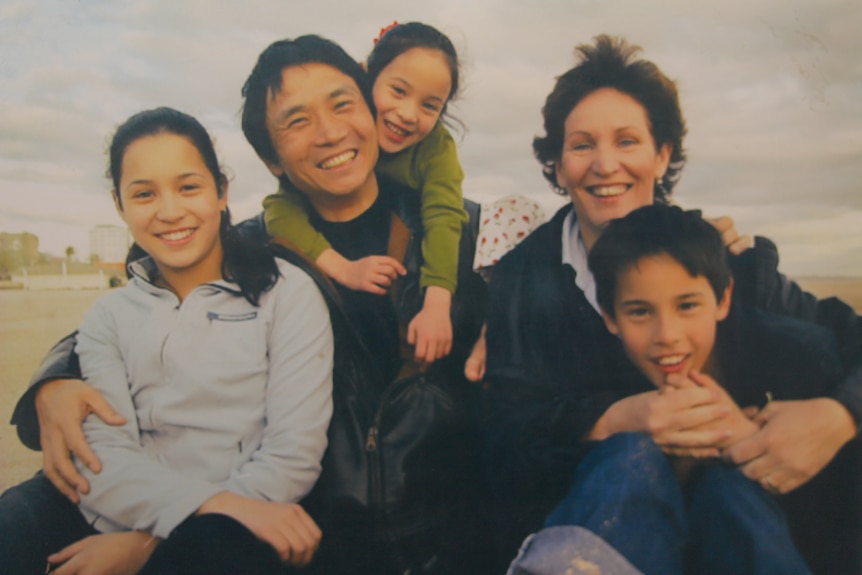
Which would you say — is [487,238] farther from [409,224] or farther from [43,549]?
[43,549]

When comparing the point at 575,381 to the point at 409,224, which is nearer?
the point at 575,381

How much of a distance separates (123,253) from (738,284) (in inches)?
74.3

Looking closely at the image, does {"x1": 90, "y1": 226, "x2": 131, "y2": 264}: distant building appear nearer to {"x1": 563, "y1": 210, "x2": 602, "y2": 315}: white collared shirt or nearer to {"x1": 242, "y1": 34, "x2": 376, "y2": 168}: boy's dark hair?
{"x1": 242, "y1": 34, "x2": 376, "y2": 168}: boy's dark hair

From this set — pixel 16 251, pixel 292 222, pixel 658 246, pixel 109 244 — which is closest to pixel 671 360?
pixel 658 246

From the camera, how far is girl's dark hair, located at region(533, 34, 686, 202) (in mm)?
2170

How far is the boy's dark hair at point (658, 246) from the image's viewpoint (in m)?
2.00

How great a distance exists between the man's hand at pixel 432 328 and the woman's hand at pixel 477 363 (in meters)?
0.09

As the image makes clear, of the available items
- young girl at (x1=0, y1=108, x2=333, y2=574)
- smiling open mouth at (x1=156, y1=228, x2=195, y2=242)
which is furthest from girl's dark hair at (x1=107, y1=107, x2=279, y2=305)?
smiling open mouth at (x1=156, y1=228, x2=195, y2=242)

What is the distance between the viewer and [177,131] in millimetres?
2170

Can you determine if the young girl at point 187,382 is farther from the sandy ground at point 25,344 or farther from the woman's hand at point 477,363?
the woman's hand at point 477,363

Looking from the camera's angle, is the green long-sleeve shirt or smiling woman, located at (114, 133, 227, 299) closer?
smiling woman, located at (114, 133, 227, 299)

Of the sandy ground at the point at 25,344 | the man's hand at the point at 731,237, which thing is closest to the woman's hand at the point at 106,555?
the sandy ground at the point at 25,344

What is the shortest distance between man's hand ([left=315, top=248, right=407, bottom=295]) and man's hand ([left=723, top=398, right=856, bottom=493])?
1117 millimetres

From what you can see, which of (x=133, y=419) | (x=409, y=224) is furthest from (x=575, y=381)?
(x=133, y=419)
